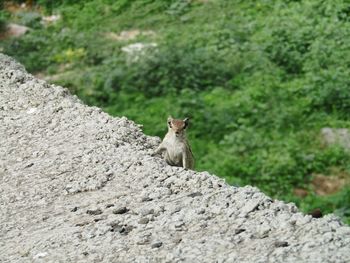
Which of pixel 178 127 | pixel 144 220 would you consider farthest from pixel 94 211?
pixel 178 127

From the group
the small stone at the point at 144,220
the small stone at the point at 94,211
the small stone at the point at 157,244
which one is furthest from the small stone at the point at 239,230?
the small stone at the point at 94,211

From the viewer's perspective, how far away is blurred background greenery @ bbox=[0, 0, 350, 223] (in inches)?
480

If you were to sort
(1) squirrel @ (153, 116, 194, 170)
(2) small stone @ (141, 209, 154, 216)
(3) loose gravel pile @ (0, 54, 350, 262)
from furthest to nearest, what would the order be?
(1) squirrel @ (153, 116, 194, 170), (2) small stone @ (141, 209, 154, 216), (3) loose gravel pile @ (0, 54, 350, 262)

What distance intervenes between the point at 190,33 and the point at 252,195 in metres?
12.0

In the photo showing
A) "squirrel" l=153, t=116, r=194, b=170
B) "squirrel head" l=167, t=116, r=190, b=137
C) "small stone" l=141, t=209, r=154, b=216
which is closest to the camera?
"small stone" l=141, t=209, r=154, b=216

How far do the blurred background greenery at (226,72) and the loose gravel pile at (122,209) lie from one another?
447 cm

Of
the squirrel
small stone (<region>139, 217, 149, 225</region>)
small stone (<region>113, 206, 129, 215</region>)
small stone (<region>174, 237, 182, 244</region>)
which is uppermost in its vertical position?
small stone (<region>174, 237, 182, 244</region>)

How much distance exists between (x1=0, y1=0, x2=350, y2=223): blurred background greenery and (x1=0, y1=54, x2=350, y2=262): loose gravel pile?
447 cm

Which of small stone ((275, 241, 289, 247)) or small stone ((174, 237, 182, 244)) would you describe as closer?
small stone ((275, 241, 289, 247))

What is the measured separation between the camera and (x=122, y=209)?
18.4ft

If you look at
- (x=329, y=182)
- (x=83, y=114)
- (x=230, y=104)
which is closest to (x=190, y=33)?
(x=230, y=104)

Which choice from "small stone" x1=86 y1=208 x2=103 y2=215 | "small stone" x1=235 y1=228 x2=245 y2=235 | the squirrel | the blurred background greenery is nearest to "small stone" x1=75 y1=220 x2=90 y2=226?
"small stone" x1=86 y1=208 x2=103 y2=215

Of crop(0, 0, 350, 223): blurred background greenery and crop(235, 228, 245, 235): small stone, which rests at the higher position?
crop(235, 228, 245, 235): small stone

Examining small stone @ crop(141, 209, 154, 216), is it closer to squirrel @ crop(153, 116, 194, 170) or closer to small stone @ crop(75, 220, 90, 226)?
small stone @ crop(75, 220, 90, 226)
